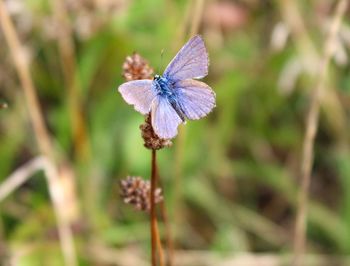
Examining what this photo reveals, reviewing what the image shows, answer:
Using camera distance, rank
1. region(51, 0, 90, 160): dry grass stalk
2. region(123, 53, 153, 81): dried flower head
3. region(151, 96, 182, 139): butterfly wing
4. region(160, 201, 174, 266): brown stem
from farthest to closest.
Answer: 1. region(51, 0, 90, 160): dry grass stalk
2. region(160, 201, 174, 266): brown stem
3. region(123, 53, 153, 81): dried flower head
4. region(151, 96, 182, 139): butterfly wing

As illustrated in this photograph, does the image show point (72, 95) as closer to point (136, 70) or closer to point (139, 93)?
point (136, 70)

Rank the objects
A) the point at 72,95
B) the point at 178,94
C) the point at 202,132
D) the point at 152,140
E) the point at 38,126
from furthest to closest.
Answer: the point at 202,132, the point at 72,95, the point at 38,126, the point at 178,94, the point at 152,140

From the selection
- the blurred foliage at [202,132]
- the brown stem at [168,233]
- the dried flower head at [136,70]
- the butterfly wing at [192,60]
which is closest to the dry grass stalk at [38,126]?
the blurred foliage at [202,132]

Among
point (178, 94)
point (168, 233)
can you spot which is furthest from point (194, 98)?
point (168, 233)

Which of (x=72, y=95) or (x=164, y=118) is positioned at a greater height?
(x=72, y=95)

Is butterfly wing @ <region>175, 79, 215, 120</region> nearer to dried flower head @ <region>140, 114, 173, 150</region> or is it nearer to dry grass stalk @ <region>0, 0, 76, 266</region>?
dried flower head @ <region>140, 114, 173, 150</region>

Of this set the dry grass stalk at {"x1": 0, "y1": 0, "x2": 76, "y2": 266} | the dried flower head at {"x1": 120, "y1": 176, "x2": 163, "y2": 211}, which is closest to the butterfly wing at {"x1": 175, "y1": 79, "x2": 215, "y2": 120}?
the dried flower head at {"x1": 120, "y1": 176, "x2": 163, "y2": 211}

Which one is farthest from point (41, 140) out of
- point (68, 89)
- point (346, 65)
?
point (346, 65)
